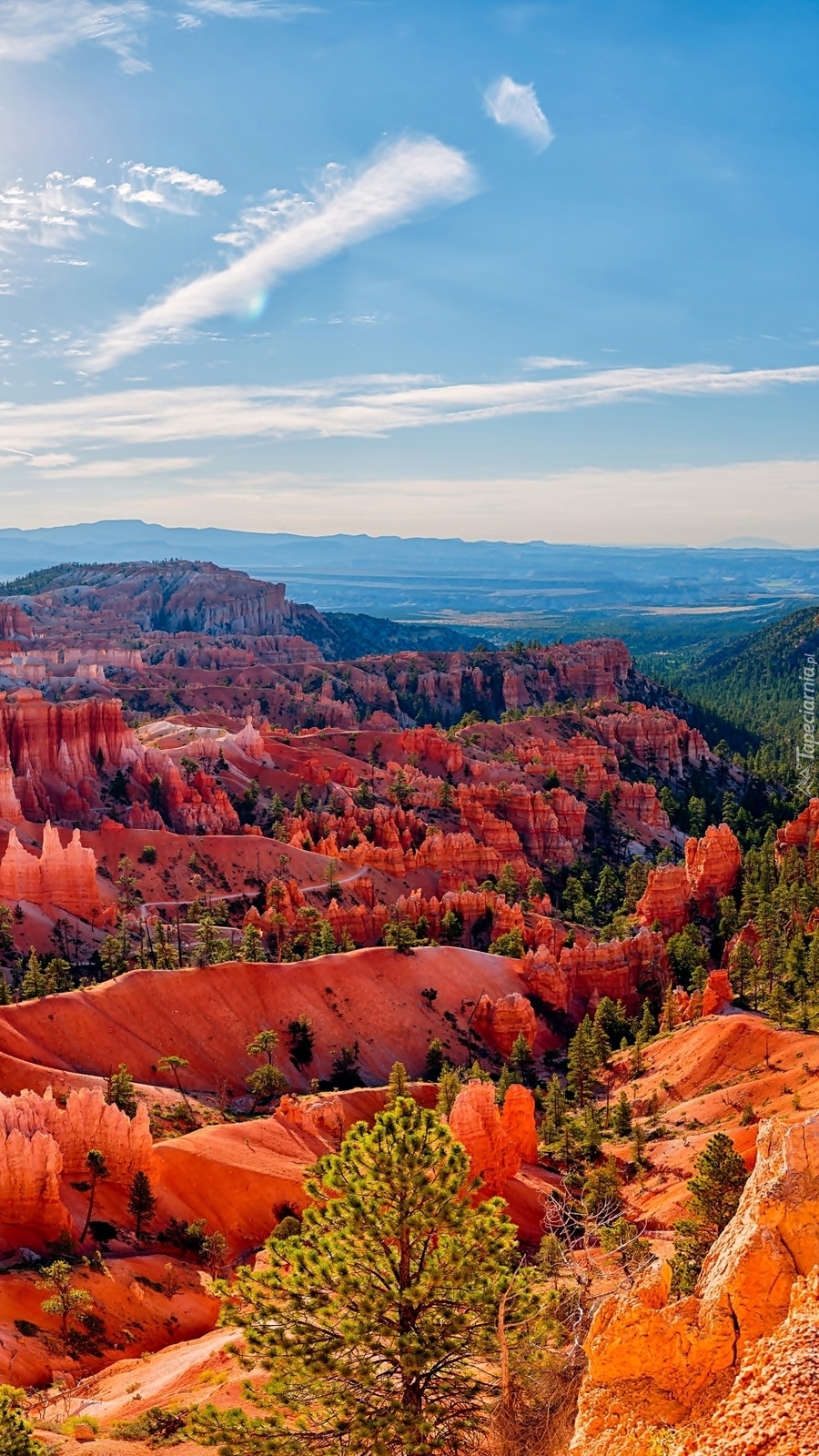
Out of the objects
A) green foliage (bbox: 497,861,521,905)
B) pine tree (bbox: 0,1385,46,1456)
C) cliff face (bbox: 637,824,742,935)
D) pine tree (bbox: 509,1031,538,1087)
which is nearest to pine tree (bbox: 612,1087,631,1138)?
pine tree (bbox: 509,1031,538,1087)

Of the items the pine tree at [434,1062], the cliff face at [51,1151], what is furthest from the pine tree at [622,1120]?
the cliff face at [51,1151]

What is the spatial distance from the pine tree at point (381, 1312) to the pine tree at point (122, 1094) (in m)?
27.5

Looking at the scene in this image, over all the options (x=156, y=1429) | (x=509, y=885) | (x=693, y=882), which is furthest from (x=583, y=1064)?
(x=156, y=1429)

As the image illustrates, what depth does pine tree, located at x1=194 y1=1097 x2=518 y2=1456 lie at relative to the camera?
1812cm

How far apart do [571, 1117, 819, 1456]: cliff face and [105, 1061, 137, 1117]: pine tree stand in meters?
34.9

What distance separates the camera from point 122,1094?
46.5 m

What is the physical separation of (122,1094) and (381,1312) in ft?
99.7

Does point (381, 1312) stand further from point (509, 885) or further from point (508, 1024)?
point (509, 885)

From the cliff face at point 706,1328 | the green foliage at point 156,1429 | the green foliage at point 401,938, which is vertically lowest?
the green foliage at point 401,938

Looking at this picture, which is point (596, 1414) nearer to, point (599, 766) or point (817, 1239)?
point (817, 1239)

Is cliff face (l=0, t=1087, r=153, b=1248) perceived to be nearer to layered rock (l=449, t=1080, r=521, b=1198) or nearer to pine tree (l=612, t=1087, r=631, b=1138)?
layered rock (l=449, t=1080, r=521, b=1198)

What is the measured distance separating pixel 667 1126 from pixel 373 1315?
1304 inches

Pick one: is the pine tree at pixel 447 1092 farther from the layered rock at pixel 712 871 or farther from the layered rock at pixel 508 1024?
the layered rock at pixel 712 871

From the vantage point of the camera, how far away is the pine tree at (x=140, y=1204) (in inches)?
1560
